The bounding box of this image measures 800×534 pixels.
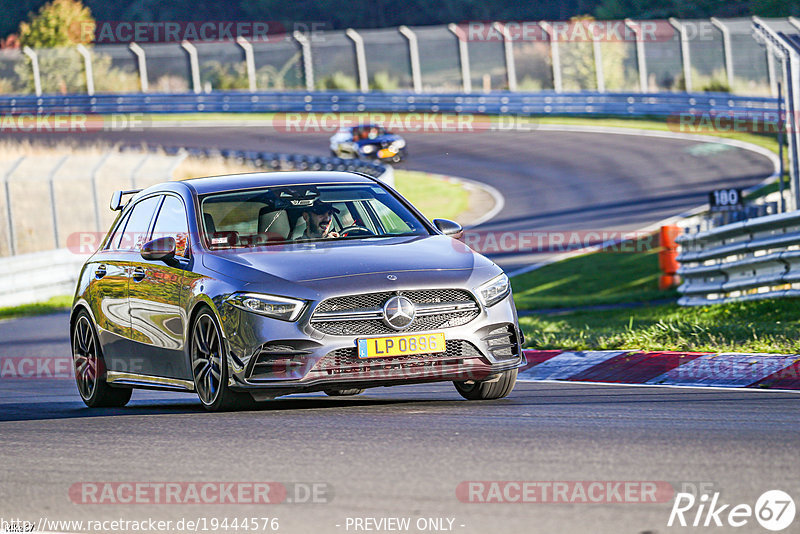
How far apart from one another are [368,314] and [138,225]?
280 centimetres

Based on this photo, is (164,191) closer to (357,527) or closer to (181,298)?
(181,298)

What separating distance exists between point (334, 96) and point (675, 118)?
12699mm

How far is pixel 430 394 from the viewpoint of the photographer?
9.82 meters

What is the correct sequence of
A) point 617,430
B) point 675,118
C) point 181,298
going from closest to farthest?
point 617,430 → point 181,298 → point 675,118

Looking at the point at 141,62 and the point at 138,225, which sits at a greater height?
the point at 141,62

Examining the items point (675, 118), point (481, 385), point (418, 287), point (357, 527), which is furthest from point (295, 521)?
point (675, 118)

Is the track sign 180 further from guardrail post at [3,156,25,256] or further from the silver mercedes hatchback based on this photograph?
guardrail post at [3,156,25,256]

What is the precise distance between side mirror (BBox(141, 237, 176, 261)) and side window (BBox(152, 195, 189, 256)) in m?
0.07

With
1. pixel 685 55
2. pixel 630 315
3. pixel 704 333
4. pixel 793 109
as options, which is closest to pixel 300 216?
pixel 704 333

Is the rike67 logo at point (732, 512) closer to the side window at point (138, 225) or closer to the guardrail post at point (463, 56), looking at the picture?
the side window at point (138, 225)

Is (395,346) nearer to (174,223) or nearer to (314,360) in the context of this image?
(314,360)

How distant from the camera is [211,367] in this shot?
28.3 feet

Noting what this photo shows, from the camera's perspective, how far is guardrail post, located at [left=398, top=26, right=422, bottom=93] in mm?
51938

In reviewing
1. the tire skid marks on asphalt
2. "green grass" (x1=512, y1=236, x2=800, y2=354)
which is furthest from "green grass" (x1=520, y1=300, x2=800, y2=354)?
the tire skid marks on asphalt
